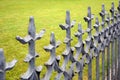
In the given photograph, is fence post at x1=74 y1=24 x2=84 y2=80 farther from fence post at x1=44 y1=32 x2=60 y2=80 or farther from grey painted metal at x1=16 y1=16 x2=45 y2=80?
grey painted metal at x1=16 y1=16 x2=45 y2=80

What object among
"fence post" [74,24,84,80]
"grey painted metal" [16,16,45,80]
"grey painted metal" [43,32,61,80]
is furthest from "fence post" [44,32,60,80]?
"fence post" [74,24,84,80]

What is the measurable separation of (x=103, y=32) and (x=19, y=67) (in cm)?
241

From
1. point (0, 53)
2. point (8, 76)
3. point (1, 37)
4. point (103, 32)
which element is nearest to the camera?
point (0, 53)

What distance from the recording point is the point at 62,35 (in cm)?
929

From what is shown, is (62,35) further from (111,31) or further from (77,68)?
(77,68)

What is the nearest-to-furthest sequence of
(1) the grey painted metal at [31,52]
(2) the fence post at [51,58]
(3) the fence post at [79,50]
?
(1) the grey painted metal at [31,52], (2) the fence post at [51,58], (3) the fence post at [79,50]

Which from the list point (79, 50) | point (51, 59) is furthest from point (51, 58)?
point (79, 50)

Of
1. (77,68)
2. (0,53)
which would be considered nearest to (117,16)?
(77,68)

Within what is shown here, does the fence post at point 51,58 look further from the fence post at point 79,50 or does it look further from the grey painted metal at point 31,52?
the fence post at point 79,50

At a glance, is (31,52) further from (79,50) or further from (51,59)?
(79,50)

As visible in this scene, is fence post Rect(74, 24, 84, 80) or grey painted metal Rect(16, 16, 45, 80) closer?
grey painted metal Rect(16, 16, 45, 80)

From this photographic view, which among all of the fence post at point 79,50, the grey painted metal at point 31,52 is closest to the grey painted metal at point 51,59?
the grey painted metal at point 31,52

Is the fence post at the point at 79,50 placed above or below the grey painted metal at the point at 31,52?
below

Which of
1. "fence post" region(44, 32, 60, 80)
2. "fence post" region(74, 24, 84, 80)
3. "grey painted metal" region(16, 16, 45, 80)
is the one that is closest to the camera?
"grey painted metal" region(16, 16, 45, 80)
